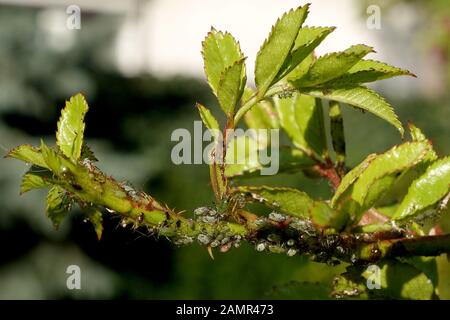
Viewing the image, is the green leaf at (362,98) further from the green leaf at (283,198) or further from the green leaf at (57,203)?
the green leaf at (57,203)

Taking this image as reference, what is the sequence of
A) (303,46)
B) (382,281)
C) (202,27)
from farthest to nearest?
(202,27), (382,281), (303,46)

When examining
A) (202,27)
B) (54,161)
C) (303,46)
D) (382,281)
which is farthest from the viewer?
(202,27)

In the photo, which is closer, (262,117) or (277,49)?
(277,49)

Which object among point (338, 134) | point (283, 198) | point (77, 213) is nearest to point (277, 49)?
point (283, 198)

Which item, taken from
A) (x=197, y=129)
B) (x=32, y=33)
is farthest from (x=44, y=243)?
(x=197, y=129)

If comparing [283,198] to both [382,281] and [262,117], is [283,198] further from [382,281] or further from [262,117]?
[262,117]

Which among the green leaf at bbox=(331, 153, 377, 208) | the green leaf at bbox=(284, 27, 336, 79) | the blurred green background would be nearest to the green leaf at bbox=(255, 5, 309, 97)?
the green leaf at bbox=(284, 27, 336, 79)

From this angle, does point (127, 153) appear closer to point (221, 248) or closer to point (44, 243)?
point (44, 243)
